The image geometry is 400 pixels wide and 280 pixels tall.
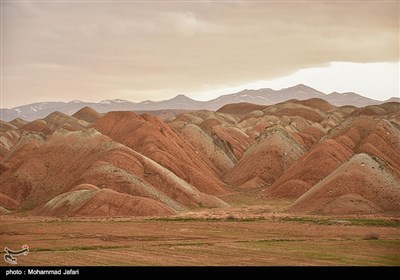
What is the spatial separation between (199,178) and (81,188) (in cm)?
3036

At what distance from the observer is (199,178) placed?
10444 cm

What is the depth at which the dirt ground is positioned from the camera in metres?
40.1

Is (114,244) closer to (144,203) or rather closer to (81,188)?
(144,203)

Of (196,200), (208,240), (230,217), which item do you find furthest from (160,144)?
(208,240)

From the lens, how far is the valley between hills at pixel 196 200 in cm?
4450

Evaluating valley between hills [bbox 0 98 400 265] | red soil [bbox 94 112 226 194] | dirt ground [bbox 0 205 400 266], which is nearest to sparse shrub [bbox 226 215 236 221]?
dirt ground [bbox 0 205 400 266]

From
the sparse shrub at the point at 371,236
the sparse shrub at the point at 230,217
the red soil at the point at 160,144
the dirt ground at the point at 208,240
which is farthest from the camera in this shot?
the red soil at the point at 160,144

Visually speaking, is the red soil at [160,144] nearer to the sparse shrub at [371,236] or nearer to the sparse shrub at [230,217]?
the sparse shrub at [230,217]

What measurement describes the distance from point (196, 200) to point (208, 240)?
3483 cm

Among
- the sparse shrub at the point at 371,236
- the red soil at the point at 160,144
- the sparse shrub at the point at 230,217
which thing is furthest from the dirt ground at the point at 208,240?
the red soil at the point at 160,144

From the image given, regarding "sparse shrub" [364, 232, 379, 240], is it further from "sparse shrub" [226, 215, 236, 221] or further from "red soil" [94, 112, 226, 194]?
"red soil" [94, 112, 226, 194]

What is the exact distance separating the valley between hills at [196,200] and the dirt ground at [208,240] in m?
0.09
